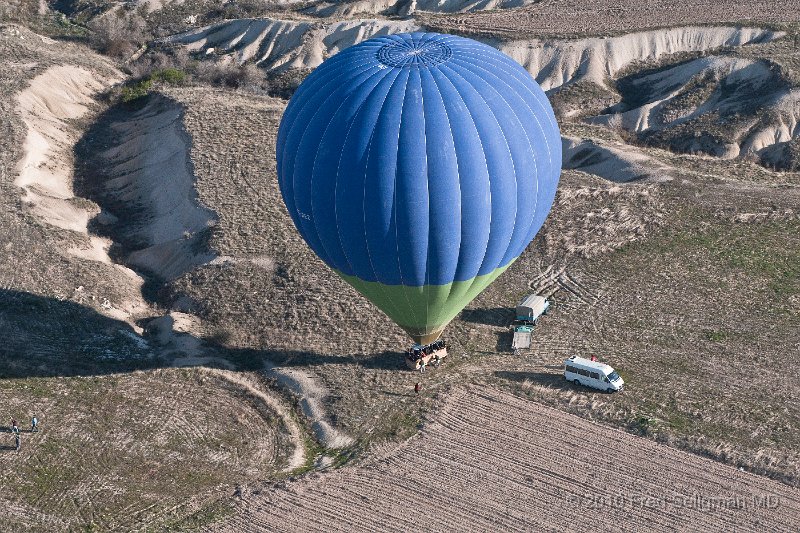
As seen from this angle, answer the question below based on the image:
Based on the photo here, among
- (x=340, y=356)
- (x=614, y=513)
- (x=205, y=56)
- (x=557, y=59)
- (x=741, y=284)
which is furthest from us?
(x=205, y=56)

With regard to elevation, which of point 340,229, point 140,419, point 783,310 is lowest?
point 140,419

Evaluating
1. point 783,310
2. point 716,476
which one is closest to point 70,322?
point 716,476

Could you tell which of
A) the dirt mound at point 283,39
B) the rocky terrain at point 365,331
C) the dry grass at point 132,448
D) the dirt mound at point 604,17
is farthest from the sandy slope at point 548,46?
the dry grass at point 132,448

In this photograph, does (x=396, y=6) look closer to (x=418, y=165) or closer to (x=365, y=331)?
(x=365, y=331)

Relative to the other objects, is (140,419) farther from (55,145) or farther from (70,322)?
(55,145)

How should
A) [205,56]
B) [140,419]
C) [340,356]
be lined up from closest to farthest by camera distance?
[140,419]
[340,356]
[205,56]

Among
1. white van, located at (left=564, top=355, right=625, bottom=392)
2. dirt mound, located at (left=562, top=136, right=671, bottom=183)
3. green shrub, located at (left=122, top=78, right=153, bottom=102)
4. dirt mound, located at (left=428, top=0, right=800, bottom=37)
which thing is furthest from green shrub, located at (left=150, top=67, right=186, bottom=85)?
white van, located at (left=564, top=355, right=625, bottom=392)

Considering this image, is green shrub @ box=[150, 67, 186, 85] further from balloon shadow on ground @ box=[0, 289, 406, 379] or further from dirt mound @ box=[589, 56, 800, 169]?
balloon shadow on ground @ box=[0, 289, 406, 379]
